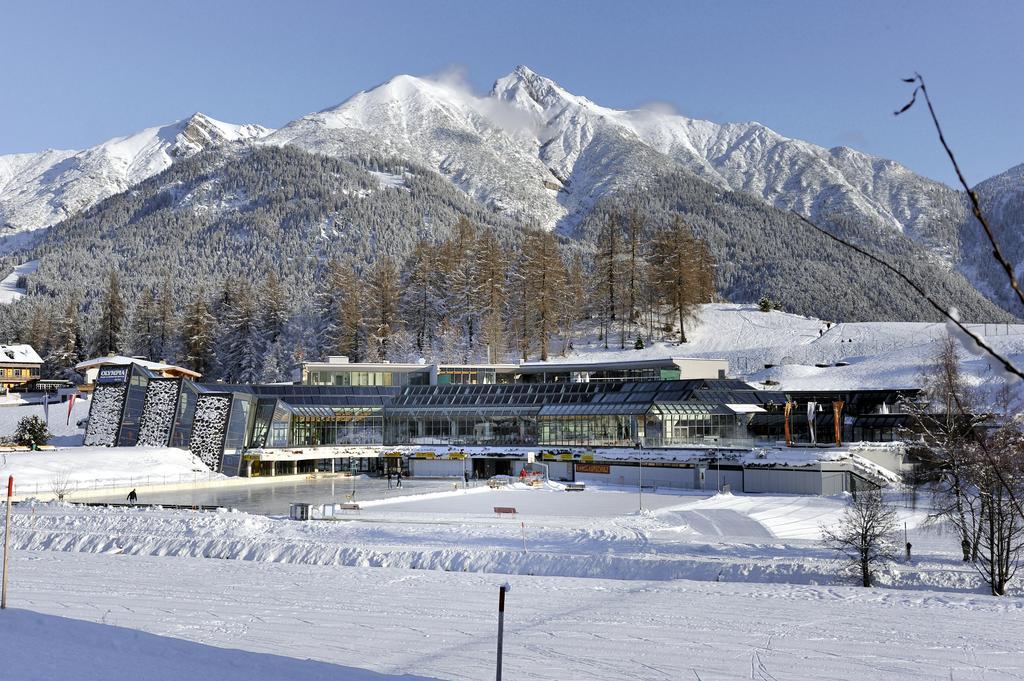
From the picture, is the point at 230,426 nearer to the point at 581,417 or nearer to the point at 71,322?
the point at 581,417

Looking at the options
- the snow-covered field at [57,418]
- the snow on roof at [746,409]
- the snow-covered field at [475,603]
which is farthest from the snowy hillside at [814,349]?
the snow-covered field at [57,418]

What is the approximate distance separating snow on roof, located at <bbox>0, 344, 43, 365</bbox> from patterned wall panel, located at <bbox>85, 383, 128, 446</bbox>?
4736 cm

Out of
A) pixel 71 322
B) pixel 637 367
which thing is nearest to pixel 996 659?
pixel 637 367

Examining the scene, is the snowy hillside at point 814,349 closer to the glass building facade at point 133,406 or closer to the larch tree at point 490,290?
the larch tree at point 490,290

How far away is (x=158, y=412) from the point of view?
57.3 m

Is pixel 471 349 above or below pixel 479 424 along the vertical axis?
above

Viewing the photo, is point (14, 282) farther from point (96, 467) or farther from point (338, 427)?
point (96, 467)

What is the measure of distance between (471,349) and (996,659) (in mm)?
80166

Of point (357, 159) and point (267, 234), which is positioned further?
point (357, 159)

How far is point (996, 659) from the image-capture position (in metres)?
14.3

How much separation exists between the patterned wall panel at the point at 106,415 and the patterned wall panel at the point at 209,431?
5.20 m

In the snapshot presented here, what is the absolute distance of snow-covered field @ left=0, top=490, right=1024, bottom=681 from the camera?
43.9 ft

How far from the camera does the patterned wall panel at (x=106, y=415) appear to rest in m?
57.8

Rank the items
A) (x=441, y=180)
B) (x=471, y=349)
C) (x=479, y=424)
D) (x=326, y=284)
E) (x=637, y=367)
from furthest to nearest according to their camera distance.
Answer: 1. (x=441, y=180)
2. (x=326, y=284)
3. (x=471, y=349)
4. (x=637, y=367)
5. (x=479, y=424)
